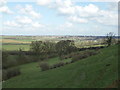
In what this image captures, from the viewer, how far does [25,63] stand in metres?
94.7

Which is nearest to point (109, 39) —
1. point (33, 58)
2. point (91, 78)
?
point (33, 58)

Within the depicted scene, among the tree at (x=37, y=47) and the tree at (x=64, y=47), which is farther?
the tree at (x=64, y=47)

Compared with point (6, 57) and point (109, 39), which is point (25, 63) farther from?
point (109, 39)

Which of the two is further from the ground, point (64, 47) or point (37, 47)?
point (37, 47)

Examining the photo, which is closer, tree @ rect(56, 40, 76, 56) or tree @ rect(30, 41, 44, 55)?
tree @ rect(30, 41, 44, 55)

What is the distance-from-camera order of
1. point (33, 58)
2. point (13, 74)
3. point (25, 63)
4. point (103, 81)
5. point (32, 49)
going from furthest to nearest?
point (32, 49) → point (33, 58) → point (25, 63) → point (13, 74) → point (103, 81)

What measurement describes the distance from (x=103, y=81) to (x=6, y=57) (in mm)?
62293

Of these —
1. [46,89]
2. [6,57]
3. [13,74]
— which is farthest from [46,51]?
[46,89]

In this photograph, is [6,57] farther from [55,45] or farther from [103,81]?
[103,81]

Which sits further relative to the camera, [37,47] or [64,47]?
[64,47]

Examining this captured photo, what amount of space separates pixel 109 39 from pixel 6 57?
5069 centimetres

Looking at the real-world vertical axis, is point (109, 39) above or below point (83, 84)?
above

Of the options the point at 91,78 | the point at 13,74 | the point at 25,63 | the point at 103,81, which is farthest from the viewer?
the point at 25,63

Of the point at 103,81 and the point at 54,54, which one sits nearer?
the point at 103,81
